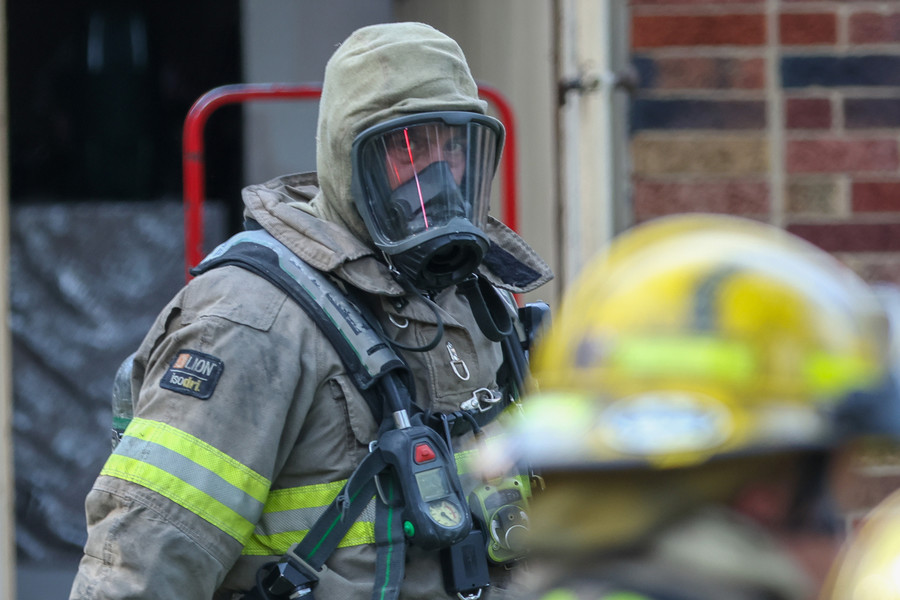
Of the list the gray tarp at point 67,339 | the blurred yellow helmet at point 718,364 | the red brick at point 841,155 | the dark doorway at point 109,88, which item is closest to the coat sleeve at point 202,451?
the blurred yellow helmet at point 718,364

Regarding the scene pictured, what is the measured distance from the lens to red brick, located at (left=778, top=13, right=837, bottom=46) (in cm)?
271

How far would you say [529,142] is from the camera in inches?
119

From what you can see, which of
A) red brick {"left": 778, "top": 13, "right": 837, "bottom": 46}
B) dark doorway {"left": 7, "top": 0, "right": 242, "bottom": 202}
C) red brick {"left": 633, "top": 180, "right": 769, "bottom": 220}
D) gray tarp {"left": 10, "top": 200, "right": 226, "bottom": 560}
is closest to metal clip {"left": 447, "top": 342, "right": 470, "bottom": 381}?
red brick {"left": 633, "top": 180, "right": 769, "bottom": 220}

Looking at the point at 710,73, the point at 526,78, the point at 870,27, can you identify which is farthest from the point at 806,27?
the point at 526,78

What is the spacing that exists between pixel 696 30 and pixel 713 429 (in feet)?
7.09

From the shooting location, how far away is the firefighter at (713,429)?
0.69 m

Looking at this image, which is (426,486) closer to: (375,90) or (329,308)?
(329,308)

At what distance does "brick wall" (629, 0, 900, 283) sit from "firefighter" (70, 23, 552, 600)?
2.74 ft

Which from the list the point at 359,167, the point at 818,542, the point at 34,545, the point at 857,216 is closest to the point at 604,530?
the point at 818,542

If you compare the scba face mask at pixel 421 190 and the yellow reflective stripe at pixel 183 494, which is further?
the scba face mask at pixel 421 190

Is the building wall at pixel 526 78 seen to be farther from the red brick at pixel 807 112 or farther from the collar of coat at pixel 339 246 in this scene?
the collar of coat at pixel 339 246

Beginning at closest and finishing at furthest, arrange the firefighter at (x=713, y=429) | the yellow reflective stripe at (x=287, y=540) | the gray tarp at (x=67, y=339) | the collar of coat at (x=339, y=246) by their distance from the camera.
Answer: the firefighter at (x=713, y=429) → the yellow reflective stripe at (x=287, y=540) → the collar of coat at (x=339, y=246) → the gray tarp at (x=67, y=339)

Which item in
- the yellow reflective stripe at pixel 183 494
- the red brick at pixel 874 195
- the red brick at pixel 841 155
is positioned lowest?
the yellow reflective stripe at pixel 183 494

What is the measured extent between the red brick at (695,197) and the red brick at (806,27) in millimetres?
351
